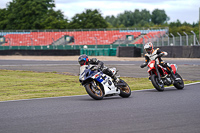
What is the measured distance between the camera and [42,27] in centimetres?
8550

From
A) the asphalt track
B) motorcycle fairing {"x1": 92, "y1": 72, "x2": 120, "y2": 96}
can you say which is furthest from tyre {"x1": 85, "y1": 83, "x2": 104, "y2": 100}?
the asphalt track

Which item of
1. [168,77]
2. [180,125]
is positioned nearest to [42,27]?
[168,77]

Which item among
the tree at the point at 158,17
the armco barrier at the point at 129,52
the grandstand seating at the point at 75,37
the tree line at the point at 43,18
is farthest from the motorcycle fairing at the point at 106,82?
the tree at the point at 158,17

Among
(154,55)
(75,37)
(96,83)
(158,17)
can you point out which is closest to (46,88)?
(154,55)

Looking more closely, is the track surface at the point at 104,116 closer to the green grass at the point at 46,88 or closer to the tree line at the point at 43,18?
the green grass at the point at 46,88

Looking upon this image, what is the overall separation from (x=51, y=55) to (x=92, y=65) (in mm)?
36643

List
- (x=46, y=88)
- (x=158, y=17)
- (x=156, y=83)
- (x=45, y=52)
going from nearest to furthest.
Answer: (x=156, y=83)
(x=46, y=88)
(x=45, y=52)
(x=158, y=17)

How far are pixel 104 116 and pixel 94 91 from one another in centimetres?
274

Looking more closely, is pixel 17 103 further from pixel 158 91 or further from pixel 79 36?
pixel 79 36

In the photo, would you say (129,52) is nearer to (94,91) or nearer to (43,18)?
(94,91)

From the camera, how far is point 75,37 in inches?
2338

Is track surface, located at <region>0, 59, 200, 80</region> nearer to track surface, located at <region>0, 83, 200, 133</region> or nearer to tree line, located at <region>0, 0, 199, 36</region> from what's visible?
track surface, located at <region>0, 83, 200, 133</region>

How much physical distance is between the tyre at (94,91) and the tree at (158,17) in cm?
14768

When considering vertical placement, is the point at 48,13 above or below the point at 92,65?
above
